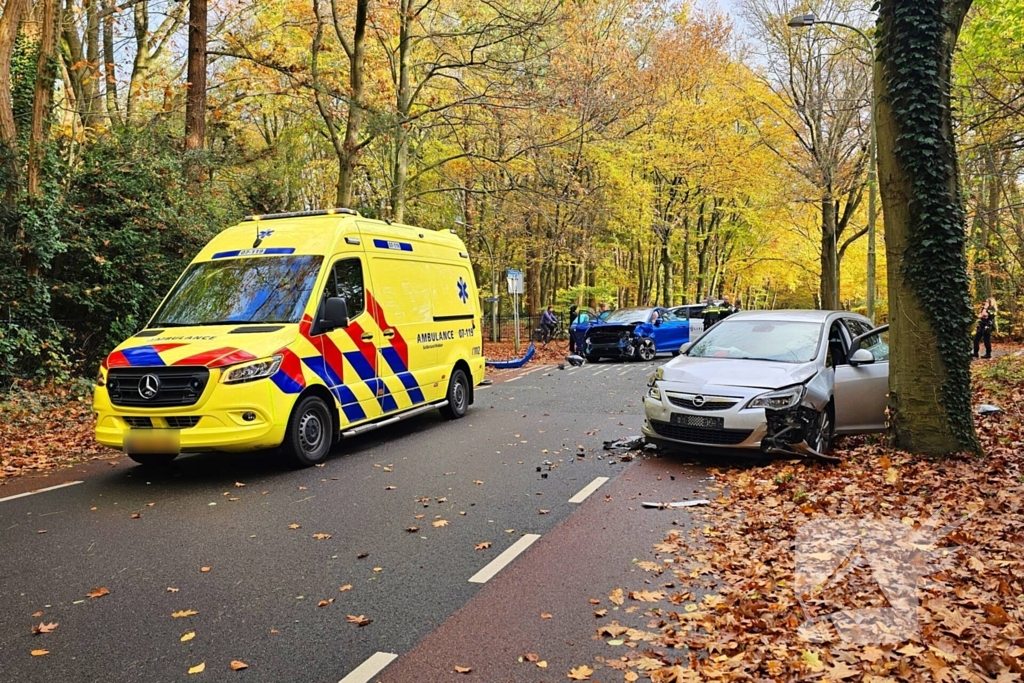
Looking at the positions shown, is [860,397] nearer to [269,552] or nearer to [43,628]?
[269,552]

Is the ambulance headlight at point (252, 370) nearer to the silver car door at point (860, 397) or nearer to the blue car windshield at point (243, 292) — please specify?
the blue car windshield at point (243, 292)

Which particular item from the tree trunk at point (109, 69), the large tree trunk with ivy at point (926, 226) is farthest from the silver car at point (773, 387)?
the tree trunk at point (109, 69)

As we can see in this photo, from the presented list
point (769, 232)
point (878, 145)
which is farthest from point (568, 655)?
point (769, 232)

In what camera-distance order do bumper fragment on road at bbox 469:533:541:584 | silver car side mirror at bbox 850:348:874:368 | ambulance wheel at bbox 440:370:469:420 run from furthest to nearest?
ambulance wheel at bbox 440:370:469:420 < silver car side mirror at bbox 850:348:874:368 < bumper fragment on road at bbox 469:533:541:584

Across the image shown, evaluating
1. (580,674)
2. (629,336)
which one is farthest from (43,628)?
(629,336)

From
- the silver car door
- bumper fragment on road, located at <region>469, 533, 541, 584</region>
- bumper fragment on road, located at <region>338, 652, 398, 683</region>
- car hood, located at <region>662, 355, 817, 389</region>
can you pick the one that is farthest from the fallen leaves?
the silver car door

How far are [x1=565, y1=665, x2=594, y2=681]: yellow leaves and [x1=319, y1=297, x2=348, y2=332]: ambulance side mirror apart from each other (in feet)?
18.2

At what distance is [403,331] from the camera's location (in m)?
9.99

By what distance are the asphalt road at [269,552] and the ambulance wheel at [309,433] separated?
0.66ft

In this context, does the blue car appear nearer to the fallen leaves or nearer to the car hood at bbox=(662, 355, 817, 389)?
the car hood at bbox=(662, 355, 817, 389)

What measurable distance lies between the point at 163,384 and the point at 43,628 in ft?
11.5

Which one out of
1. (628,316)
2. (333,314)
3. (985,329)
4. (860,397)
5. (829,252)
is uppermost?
(829,252)

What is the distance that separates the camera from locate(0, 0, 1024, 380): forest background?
13.0 m

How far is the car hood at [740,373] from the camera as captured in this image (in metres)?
7.96
